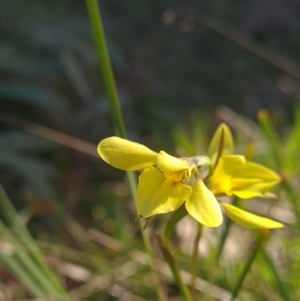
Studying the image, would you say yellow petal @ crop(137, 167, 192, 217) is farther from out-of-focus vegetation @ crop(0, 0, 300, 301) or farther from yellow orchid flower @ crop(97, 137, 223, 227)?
out-of-focus vegetation @ crop(0, 0, 300, 301)

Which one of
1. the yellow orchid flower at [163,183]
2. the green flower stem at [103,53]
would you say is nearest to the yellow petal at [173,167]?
the yellow orchid flower at [163,183]

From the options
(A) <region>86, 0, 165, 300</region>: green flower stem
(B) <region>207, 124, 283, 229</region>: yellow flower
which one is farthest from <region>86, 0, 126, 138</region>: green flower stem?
(B) <region>207, 124, 283, 229</region>: yellow flower

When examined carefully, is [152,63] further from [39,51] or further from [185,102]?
[39,51]

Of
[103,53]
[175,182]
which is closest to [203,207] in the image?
[175,182]

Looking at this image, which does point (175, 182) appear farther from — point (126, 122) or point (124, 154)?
point (126, 122)

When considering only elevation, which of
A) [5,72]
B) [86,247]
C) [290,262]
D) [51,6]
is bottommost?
[86,247]

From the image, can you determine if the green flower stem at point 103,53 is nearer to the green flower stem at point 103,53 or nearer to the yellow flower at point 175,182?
the green flower stem at point 103,53

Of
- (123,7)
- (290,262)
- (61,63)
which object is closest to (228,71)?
(123,7)
